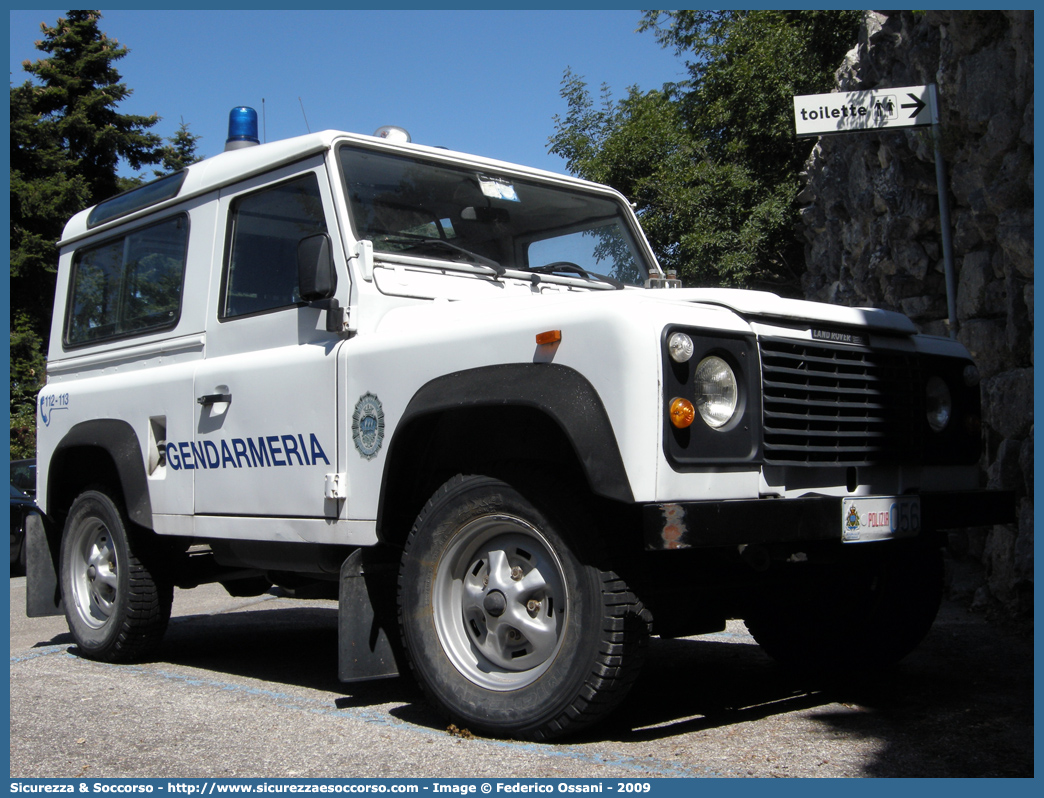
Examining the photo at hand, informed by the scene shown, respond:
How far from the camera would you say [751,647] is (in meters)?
6.16

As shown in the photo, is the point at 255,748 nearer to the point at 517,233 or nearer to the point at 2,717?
the point at 2,717

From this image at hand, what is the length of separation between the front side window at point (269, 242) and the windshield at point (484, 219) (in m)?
0.26

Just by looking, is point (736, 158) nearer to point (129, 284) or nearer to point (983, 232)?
point (983, 232)

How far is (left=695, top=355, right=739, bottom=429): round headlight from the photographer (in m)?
3.50

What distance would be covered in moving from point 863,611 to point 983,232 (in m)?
3.56

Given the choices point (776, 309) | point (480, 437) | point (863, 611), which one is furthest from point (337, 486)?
point (863, 611)

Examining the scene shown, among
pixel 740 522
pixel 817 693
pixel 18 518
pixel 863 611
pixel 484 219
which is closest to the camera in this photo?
pixel 740 522

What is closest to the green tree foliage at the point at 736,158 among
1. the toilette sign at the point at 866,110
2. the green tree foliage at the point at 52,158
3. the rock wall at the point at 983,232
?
the rock wall at the point at 983,232

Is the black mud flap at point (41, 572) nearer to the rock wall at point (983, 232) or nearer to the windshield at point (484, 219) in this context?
the windshield at point (484, 219)

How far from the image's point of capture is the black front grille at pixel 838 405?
12.0ft

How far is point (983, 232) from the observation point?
282 inches

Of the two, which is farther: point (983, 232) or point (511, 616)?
point (983, 232)

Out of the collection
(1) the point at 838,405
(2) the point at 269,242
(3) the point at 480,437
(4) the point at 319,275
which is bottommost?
(3) the point at 480,437

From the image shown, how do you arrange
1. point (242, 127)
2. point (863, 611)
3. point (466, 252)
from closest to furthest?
point (863, 611) < point (466, 252) < point (242, 127)
